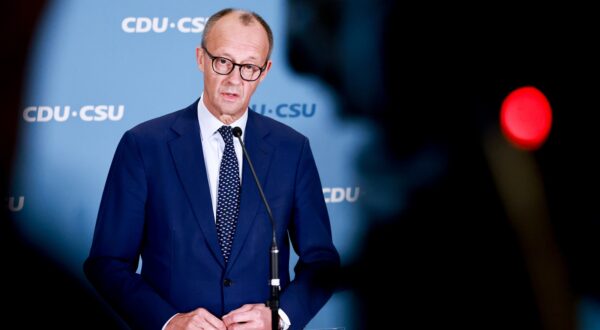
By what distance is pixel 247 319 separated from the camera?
283 cm

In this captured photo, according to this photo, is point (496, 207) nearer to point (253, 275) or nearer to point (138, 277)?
point (253, 275)

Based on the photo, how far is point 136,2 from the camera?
12.2 feet

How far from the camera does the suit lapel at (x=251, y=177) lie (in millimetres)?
3064

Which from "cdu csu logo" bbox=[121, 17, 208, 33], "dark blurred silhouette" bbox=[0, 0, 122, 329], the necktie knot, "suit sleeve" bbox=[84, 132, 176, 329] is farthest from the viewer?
"cdu csu logo" bbox=[121, 17, 208, 33]

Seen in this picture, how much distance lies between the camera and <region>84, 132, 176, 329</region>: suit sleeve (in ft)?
9.48

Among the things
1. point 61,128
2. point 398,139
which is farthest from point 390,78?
point 61,128

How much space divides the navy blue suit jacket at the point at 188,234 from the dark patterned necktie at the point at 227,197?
35 mm

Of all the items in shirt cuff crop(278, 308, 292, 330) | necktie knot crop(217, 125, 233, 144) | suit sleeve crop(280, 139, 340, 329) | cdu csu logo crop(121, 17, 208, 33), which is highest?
cdu csu logo crop(121, 17, 208, 33)

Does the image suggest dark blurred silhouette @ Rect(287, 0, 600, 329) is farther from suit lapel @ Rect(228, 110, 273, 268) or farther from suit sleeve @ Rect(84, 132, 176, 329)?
suit sleeve @ Rect(84, 132, 176, 329)

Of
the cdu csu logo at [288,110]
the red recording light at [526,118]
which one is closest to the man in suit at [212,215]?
the cdu csu logo at [288,110]

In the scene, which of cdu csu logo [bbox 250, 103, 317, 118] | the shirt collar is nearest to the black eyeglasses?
the shirt collar

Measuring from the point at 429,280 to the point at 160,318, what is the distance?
163 centimetres

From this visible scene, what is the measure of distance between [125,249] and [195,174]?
0.40 meters

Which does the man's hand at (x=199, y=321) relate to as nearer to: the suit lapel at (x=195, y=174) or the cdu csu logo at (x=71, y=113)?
the suit lapel at (x=195, y=174)
